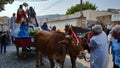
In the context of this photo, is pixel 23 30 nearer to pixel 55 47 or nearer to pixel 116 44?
pixel 55 47

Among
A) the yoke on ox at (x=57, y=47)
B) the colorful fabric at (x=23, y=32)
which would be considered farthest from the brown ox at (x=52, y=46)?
the colorful fabric at (x=23, y=32)

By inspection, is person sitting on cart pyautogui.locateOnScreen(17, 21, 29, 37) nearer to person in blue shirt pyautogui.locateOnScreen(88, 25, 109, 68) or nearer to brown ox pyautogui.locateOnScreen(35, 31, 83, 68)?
brown ox pyautogui.locateOnScreen(35, 31, 83, 68)

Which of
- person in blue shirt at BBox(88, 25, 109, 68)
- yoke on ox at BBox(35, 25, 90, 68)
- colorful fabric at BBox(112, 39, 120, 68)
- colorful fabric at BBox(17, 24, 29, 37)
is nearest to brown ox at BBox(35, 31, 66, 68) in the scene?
yoke on ox at BBox(35, 25, 90, 68)

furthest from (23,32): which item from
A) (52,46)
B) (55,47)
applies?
(55,47)

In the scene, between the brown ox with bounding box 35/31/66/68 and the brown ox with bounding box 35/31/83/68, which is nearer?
the brown ox with bounding box 35/31/83/68

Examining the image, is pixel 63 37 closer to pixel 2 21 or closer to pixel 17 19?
pixel 17 19

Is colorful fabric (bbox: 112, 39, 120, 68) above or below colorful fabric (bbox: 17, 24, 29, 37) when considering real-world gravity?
above

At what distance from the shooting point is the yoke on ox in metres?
10.3

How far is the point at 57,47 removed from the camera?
→ 11453 millimetres

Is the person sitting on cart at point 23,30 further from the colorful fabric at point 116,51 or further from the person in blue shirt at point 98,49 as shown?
the colorful fabric at point 116,51

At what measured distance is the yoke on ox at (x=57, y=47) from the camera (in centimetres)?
1032

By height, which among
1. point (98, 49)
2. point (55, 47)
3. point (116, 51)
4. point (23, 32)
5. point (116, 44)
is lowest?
point (55, 47)

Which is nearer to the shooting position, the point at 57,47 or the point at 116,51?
the point at 116,51

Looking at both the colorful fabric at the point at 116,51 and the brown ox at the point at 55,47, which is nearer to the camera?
the colorful fabric at the point at 116,51
